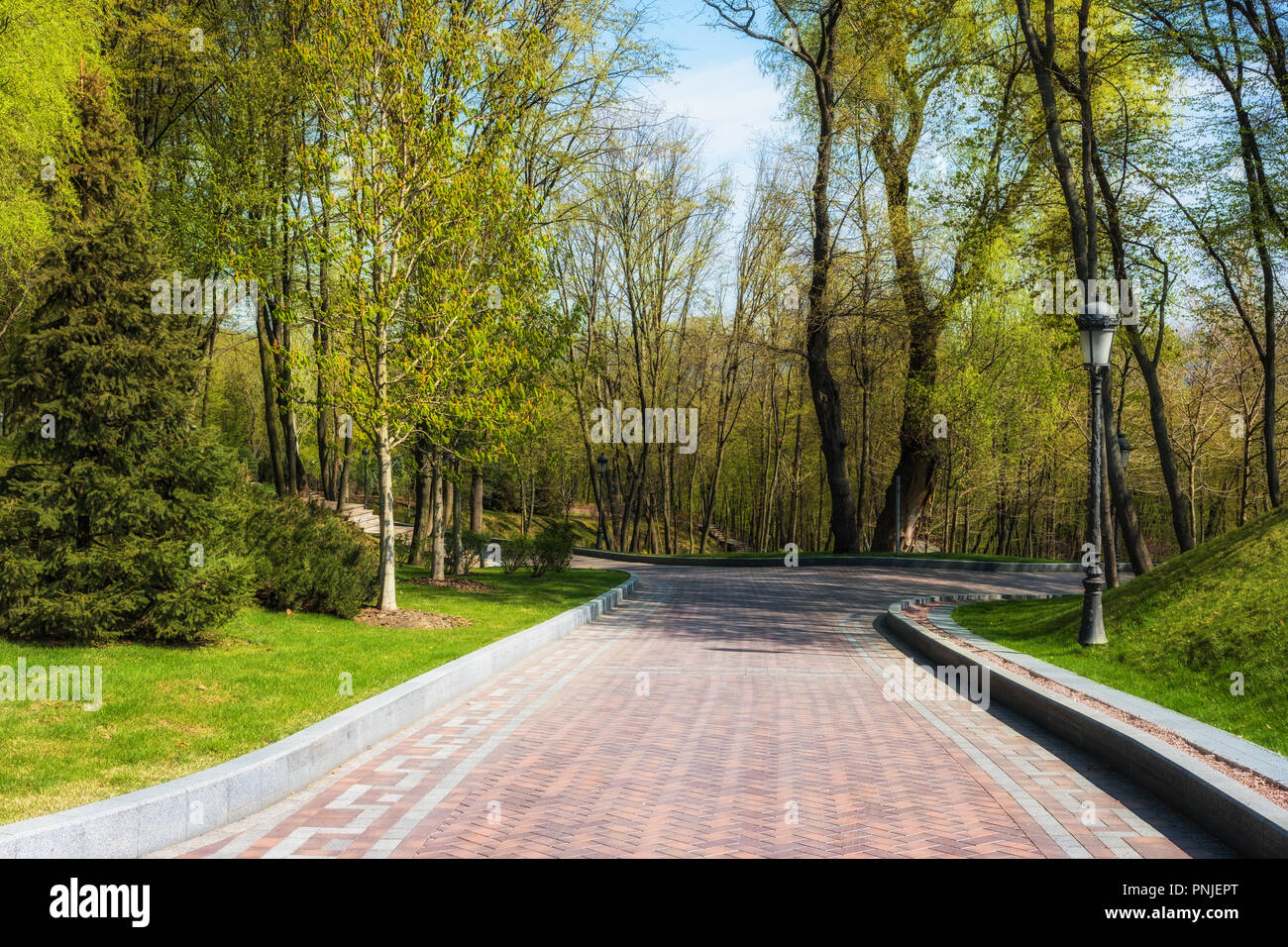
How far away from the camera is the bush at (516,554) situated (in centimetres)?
2394

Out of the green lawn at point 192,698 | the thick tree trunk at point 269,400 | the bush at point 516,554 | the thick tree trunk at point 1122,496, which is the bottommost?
the green lawn at point 192,698

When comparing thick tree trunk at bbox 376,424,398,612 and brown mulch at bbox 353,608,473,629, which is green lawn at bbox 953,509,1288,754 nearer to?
brown mulch at bbox 353,608,473,629

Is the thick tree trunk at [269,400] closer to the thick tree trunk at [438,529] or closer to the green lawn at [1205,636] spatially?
the thick tree trunk at [438,529]

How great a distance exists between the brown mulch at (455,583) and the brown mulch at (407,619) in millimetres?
4773

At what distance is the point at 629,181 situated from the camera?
123 ft

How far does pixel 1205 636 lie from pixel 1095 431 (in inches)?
120

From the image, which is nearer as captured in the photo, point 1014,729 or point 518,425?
point 1014,729

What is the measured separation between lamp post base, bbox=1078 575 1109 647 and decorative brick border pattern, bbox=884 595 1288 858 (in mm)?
2159

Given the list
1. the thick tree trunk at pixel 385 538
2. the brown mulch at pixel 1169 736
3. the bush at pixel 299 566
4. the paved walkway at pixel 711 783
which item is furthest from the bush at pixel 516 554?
the brown mulch at pixel 1169 736

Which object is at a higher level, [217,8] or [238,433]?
[217,8]
